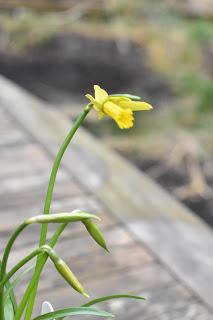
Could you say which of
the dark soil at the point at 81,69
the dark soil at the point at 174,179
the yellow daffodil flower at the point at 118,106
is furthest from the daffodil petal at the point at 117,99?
the dark soil at the point at 81,69

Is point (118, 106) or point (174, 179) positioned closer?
point (118, 106)

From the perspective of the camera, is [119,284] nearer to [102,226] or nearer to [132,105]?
[102,226]

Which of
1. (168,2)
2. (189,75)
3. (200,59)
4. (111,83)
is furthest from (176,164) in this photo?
(168,2)

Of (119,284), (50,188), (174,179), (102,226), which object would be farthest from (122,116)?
(174,179)

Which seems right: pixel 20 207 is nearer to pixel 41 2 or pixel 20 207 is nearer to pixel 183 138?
pixel 183 138

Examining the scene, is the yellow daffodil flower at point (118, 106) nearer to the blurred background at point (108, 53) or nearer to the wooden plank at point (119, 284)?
the wooden plank at point (119, 284)

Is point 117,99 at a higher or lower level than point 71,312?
higher

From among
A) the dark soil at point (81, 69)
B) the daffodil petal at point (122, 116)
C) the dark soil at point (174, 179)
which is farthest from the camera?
the dark soil at point (81, 69)
